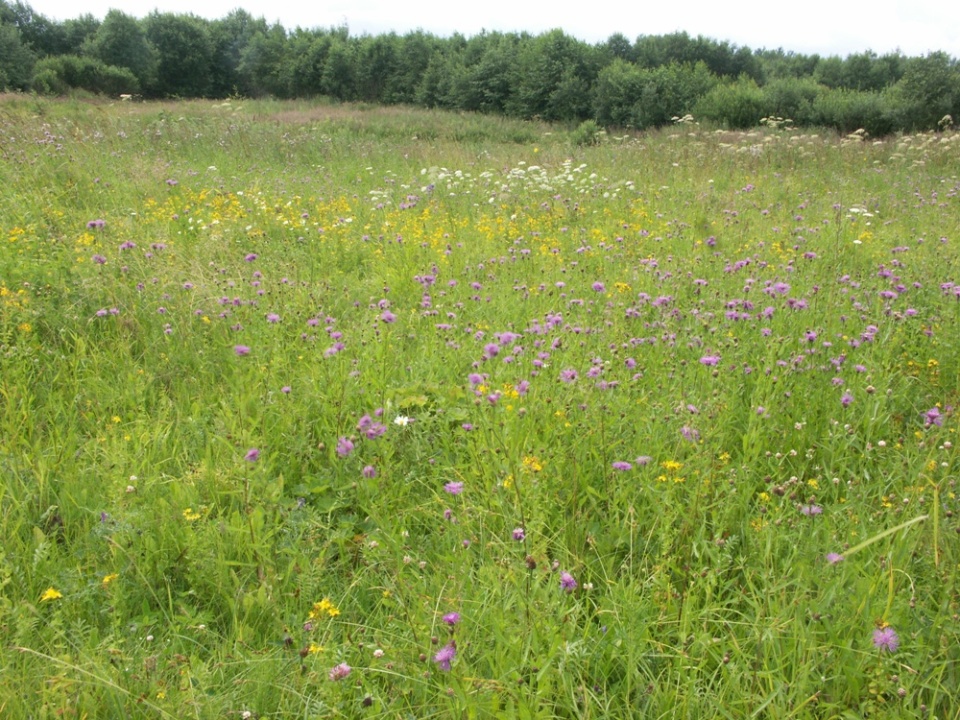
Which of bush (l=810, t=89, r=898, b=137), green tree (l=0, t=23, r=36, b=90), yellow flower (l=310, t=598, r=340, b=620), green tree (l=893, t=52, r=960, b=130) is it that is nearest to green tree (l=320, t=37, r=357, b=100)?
green tree (l=0, t=23, r=36, b=90)

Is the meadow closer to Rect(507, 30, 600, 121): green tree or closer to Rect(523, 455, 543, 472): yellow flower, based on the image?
Rect(523, 455, 543, 472): yellow flower

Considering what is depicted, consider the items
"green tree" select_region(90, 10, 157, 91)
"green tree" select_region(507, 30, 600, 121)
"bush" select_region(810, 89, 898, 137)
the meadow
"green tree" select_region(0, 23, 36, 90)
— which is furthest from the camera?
"green tree" select_region(90, 10, 157, 91)

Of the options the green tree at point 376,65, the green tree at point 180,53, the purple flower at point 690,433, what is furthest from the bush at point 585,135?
the green tree at point 180,53

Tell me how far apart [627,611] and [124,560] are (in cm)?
153

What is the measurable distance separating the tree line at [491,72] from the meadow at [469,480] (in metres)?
11.7

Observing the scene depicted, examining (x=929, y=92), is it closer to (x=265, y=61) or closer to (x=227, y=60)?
(x=265, y=61)

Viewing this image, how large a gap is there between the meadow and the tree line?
11731mm

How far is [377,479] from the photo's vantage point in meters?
2.29

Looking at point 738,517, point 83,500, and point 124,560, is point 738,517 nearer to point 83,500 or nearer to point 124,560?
point 124,560

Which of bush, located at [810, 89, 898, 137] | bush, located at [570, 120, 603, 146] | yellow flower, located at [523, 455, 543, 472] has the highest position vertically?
bush, located at [810, 89, 898, 137]

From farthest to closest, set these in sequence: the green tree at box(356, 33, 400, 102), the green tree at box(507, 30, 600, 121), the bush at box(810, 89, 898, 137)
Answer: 1. the green tree at box(356, 33, 400, 102)
2. the green tree at box(507, 30, 600, 121)
3. the bush at box(810, 89, 898, 137)

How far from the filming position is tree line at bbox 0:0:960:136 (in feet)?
62.4

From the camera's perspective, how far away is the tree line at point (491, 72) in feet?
62.4

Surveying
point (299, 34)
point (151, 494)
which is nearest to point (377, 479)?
point (151, 494)
